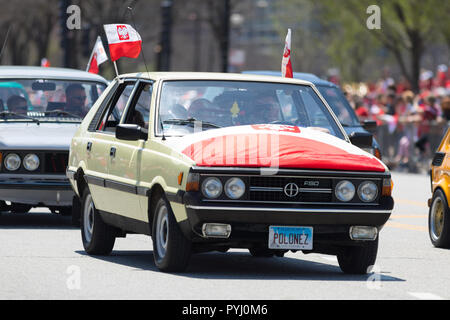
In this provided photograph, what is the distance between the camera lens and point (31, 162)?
48.1 ft

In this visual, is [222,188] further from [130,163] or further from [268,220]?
[130,163]

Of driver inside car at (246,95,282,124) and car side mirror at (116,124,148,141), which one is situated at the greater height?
driver inside car at (246,95,282,124)

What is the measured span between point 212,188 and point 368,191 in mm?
1236

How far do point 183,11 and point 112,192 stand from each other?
53152 mm

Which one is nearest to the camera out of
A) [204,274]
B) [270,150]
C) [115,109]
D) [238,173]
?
[238,173]

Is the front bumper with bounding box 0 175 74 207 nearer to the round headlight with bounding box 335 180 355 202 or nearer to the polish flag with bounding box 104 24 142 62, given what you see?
the polish flag with bounding box 104 24 142 62

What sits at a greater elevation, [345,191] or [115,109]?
[115,109]

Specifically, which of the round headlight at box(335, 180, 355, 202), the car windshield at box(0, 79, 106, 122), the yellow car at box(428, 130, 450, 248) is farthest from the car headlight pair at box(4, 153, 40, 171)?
the round headlight at box(335, 180, 355, 202)

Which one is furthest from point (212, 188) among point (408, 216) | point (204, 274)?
point (408, 216)

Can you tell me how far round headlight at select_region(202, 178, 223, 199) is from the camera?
954cm

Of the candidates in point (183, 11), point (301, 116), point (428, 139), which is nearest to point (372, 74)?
point (183, 11)

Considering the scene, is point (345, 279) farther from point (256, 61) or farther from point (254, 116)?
point (256, 61)

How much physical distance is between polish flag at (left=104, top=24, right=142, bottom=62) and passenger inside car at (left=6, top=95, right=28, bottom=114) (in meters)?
2.84

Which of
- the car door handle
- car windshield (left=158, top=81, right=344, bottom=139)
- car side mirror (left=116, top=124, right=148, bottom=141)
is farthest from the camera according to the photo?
the car door handle
